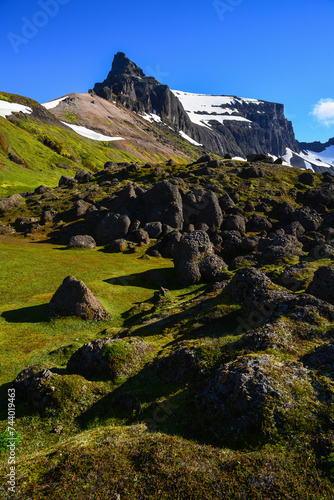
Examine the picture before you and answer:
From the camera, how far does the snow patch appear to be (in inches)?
6596

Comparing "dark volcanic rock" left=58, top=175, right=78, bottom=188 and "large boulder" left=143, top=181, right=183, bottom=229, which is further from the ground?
"dark volcanic rock" left=58, top=175, right=78, bottom=188

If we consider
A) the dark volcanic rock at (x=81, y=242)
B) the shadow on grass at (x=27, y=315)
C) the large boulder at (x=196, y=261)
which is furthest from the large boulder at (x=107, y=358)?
the dark volcanic rock at (x=81, y=242)

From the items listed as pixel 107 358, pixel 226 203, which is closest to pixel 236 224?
pixel 226 203

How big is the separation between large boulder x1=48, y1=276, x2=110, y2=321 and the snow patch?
599 ft

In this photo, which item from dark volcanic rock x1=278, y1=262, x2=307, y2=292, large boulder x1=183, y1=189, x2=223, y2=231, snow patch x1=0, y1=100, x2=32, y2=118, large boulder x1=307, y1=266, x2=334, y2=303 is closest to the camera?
large boulder x1=307, y1=266, x2=334, y2=303

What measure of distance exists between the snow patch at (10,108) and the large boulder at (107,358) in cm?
19396

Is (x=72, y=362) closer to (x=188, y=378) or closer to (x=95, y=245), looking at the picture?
(x=188, y=378)

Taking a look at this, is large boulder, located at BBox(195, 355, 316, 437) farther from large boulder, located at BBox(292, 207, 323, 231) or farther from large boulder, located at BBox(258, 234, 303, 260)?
large boulder, located at BBox(292, 207, 323, 231)

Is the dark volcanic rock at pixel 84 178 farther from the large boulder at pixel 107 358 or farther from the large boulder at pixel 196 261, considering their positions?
the large boulder at pixel 107 358

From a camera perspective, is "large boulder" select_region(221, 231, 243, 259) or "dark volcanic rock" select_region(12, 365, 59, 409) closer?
"dark volcanic rock" select_region(12, 365, 59, 409)

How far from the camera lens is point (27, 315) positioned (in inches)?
1062

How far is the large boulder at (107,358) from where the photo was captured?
1544 cm

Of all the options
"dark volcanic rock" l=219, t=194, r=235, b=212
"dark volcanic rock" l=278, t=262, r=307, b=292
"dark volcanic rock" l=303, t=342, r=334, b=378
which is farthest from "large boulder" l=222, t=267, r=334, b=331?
"dark volcanic rock" l=219, t=194, r=235, b=212

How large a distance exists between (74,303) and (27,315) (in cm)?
488
